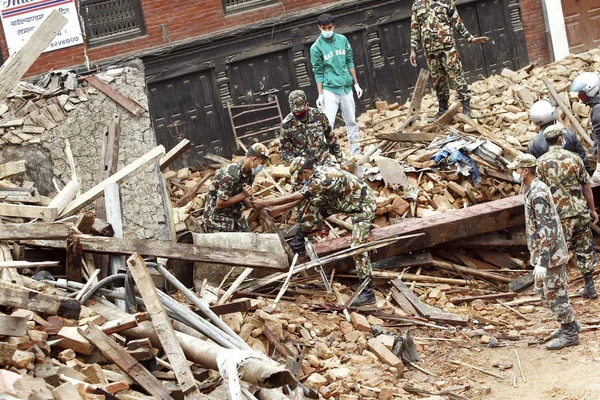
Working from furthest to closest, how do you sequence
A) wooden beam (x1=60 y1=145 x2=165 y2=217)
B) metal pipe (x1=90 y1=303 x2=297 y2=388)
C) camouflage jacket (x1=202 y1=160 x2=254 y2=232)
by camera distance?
camouflage jacket (x1=202 y1=160 x2=254 y2=232), wooden beam (x1=60 y1=145 x2=165 y2=217), metal pipe (x1=90 y1=303 x2=297 y2=388)

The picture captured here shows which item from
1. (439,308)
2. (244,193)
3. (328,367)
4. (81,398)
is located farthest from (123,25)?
(81,398)

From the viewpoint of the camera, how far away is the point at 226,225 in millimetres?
11656

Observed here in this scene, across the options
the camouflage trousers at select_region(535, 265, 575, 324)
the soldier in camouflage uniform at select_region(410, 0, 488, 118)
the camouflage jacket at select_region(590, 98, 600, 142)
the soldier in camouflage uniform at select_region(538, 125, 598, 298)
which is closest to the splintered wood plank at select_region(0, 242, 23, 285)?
the camouflage trousers at select_region(535, 265, 575, 324)

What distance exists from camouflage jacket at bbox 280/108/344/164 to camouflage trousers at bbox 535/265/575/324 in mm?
4051

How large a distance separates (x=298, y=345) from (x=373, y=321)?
4.59ft

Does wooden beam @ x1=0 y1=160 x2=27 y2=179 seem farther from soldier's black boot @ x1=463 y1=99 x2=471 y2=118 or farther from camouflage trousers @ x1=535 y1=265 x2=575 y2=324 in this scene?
soldier's black boot @ x1=463 y1=99 x2=471 y2=118

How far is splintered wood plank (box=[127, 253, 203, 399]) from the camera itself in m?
7.45

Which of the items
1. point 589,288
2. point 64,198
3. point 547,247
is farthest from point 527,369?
point 64,198

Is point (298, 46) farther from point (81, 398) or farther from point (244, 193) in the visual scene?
point (81, 398)

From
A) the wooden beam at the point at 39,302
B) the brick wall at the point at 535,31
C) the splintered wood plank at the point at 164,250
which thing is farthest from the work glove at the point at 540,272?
the brick wall at the point at 535,31

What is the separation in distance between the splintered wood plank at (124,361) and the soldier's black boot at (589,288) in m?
5.84

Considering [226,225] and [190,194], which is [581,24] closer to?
[190,194]

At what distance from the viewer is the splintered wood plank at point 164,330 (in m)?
7.45

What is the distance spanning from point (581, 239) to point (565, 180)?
2.48 ft
